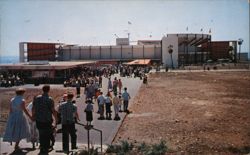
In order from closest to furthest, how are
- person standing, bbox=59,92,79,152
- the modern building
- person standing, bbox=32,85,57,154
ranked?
1. person standing, bbox=32,85,57,154
2. person standing, bbox=59,92,79,152
3. the modern building

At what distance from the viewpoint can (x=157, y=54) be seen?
327 feet

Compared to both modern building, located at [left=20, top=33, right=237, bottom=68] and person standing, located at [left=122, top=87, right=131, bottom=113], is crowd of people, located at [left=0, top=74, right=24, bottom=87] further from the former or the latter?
modern building, located at [left=20, top=33, right=237, bottom=68]

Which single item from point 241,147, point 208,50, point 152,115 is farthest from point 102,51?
point 241,147

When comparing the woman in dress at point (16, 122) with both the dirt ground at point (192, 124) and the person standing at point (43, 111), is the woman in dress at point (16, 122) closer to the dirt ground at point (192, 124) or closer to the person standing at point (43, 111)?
the person standing at point (43, 111)

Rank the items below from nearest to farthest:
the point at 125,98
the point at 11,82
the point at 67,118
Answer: the point at 67,118
the point at 125,98
the point at 11,82

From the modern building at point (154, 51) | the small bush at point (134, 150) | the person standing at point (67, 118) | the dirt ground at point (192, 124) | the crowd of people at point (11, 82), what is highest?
the modern building at point (154, 51)

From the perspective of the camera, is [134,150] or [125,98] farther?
[125,98]

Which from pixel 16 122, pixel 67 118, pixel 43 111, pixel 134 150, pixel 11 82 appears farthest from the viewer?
pixel 11 82

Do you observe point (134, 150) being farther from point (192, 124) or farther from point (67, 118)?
point (192, 124)

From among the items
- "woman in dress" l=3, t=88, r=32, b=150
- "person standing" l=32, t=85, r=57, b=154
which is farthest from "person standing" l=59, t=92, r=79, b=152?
"woman in dress" l=3, t=88, r=32, b=150

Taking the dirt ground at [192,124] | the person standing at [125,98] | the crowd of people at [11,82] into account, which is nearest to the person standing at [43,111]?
the dirt ground at [192,124]

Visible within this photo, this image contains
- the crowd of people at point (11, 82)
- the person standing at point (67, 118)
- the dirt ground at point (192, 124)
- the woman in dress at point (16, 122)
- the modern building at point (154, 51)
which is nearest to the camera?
the woman in dress at point (16, 122)

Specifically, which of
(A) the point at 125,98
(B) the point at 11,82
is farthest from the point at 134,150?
(B) the point at 11,82

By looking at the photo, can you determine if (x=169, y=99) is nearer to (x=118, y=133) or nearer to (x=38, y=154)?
(x=118, y=133)
